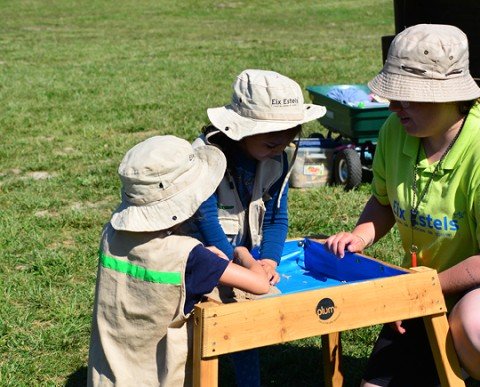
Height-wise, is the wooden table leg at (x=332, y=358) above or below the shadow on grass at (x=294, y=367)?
above

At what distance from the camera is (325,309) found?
8.36ft

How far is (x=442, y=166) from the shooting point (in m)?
2.88

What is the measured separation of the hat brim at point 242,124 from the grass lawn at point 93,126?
1.17 metres

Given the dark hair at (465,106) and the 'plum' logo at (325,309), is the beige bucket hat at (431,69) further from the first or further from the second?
the 'plum' logo at (325,309)

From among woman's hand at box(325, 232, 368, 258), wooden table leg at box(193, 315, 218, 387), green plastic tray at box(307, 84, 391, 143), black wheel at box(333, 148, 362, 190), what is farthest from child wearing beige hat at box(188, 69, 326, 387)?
green plastic tray at box(307, 84, 391, 143)

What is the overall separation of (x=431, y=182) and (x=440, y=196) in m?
0.05

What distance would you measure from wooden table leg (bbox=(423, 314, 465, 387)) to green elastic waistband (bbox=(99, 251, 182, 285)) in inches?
30.5

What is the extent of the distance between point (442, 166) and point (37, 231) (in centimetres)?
334

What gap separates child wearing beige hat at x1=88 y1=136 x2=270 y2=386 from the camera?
8.66 feet

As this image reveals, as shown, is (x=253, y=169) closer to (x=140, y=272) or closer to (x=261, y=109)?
(x=261, y=109)

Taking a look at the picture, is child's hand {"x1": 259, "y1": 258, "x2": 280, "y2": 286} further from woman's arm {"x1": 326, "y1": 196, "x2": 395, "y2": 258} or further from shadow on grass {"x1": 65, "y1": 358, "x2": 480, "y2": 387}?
shadow on grass {"x1": 65, "y1": 358, "x2": 480, "y2": 387}

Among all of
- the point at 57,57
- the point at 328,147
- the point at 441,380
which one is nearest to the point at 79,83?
the point at 57,57

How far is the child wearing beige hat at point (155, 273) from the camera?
2641mm

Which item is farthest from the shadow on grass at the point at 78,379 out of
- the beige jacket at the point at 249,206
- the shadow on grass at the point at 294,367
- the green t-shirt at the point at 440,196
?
the green t-shirt at the point at 440,196
